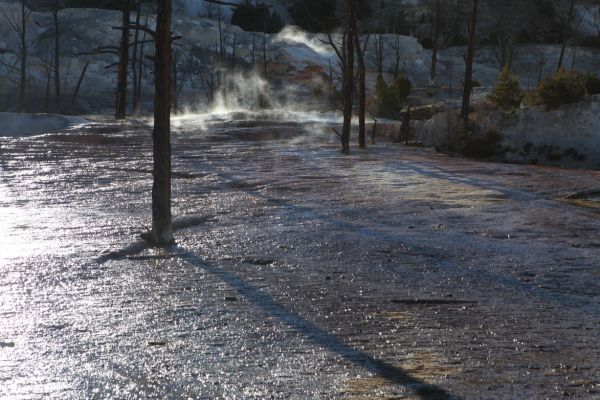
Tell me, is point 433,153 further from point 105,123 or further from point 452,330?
point 452,330

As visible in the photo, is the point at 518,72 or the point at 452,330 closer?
the point at 452,330

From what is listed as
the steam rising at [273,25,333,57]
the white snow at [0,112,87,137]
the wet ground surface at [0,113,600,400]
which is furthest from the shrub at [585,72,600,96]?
the steam rising at [273,25,333,57]

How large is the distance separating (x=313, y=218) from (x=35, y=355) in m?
6.18

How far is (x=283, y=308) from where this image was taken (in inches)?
275

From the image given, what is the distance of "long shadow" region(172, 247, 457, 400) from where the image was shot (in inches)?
204

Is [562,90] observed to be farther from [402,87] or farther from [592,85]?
[402,87]

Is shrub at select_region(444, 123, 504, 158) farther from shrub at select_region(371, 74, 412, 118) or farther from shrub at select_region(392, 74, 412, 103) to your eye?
shrub at select_region(392, 74, 412, 103)

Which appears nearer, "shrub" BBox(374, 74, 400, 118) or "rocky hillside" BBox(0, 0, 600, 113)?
"shrub" BBox(374, 74, 400, 118)

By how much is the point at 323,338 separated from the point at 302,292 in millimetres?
1364

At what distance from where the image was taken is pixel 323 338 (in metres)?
6.17

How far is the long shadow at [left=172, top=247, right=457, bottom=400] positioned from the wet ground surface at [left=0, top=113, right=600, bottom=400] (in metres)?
0.02

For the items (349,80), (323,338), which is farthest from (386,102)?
(323,338)

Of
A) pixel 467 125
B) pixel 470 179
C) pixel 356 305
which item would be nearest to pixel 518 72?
pixel 467 125

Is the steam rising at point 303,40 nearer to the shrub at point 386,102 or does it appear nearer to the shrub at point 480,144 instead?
the shrub at point 386,102
